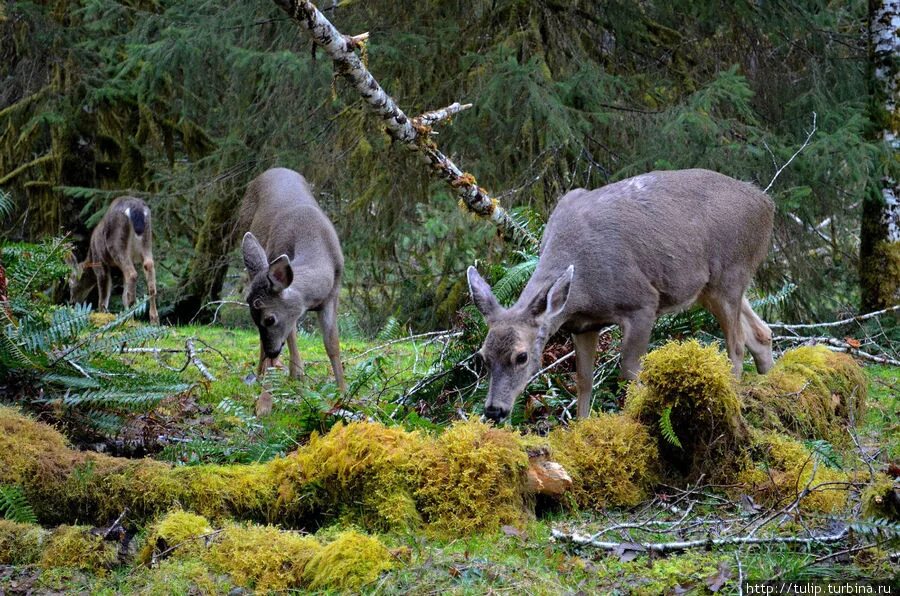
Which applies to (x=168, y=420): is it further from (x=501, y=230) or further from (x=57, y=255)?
(x=501, y=230)

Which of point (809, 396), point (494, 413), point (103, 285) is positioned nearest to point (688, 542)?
point (494, 413)

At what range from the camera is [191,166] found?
49.9ft

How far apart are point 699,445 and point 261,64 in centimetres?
900


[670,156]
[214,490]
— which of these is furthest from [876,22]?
[214,490]

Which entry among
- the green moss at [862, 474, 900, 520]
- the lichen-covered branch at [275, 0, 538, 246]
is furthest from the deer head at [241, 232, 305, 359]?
the green moss at [862, 474, 900, 520]

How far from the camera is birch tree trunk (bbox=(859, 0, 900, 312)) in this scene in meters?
12.0

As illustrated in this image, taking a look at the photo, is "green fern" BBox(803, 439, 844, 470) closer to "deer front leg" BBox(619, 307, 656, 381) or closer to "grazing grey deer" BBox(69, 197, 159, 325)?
"deer front leg" BBox(619, 307, 656, 381)

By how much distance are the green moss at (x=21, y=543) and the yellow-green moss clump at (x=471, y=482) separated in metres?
1.84

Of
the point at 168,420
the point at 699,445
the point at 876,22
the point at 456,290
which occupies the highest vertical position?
the point at 876,22

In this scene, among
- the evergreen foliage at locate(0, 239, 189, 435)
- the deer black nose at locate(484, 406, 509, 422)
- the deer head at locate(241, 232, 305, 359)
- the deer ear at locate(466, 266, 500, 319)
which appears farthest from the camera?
the deer head at locate(241, 232, 305, 359)

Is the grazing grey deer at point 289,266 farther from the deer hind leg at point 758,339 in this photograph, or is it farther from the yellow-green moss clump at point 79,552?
the yellow-green moss clump at point 79,552

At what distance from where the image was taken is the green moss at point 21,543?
14.9 feet

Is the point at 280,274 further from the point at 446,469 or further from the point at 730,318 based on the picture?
the point at 446,469

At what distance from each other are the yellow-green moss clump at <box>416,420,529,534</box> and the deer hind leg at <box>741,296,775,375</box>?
14.3 feet
